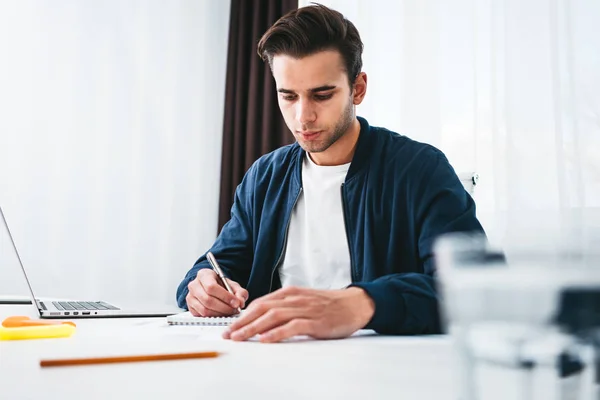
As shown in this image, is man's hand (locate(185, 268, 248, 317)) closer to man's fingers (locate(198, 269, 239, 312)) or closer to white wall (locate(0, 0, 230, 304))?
man's fingers (locate(198, 269, 239, 312))

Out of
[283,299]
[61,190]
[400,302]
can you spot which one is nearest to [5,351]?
[283,299]

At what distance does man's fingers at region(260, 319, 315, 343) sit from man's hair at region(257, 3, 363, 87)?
2.91ft

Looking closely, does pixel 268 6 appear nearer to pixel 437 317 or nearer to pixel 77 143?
pixel 77 143

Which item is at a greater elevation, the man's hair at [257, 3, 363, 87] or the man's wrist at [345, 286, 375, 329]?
the man's hair at [257, 3, 363, 87]

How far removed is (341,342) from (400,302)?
19 cm

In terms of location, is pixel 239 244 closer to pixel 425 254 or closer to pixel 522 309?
pixel 425 254

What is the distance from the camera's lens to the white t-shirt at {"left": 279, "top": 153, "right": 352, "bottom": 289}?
1572 mm

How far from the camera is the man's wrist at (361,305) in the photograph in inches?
35.8

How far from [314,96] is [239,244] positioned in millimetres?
→ 463

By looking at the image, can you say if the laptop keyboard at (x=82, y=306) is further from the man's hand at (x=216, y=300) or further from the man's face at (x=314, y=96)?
the man's face at (x=314, y=96)

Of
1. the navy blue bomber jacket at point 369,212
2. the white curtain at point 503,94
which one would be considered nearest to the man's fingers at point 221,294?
the navy blue bomber jacket at point 369,212

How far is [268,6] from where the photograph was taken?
134 inches

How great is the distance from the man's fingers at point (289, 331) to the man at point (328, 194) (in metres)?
0.42

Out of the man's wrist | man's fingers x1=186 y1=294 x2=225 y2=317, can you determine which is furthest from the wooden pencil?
man's fingers x1=186 y1=294 x2=225 y2=317
